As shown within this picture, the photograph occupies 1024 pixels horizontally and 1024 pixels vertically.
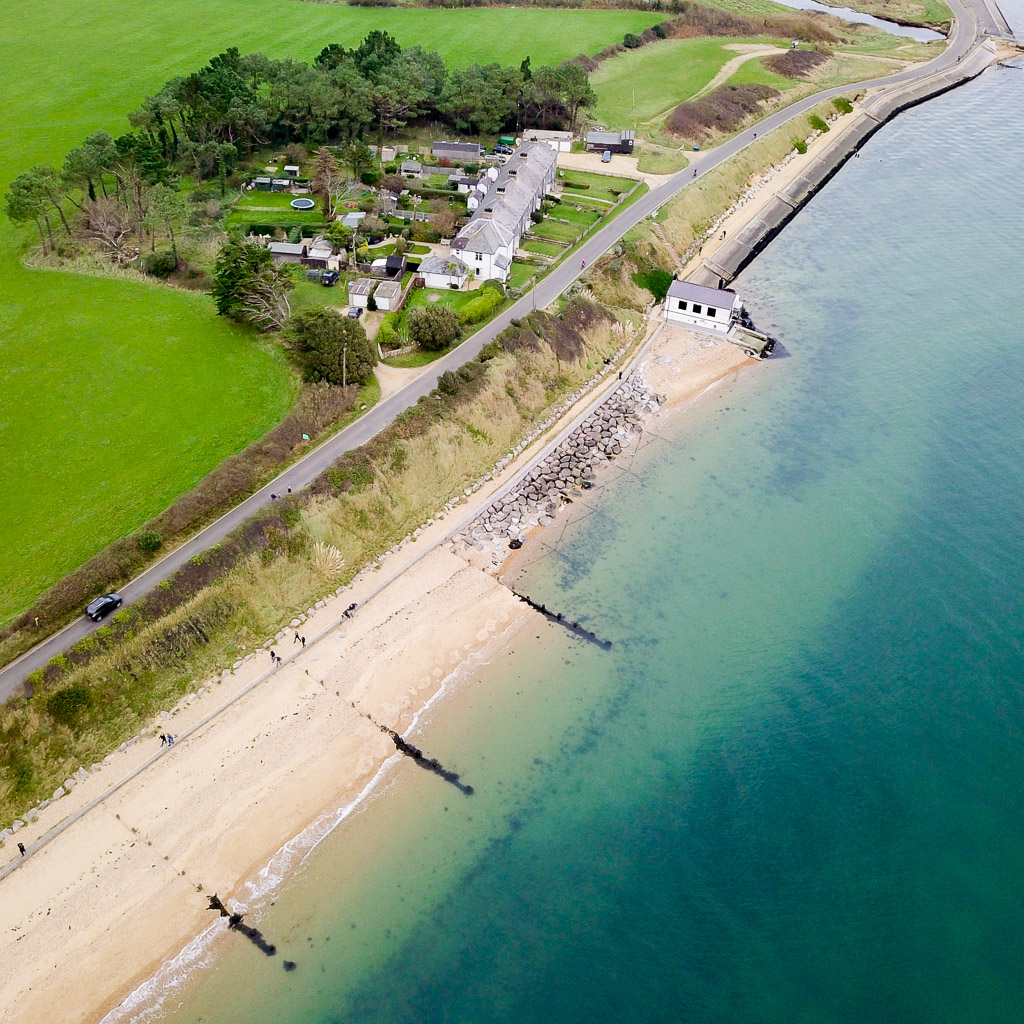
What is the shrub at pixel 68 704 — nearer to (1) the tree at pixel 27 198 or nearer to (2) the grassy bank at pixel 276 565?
(2) the grassy bank at pixel 276 565

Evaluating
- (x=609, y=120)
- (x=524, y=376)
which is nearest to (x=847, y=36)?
(x=609, y=120)

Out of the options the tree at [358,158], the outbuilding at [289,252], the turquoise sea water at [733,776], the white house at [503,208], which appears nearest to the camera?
the turquoise sea water at [733,776]

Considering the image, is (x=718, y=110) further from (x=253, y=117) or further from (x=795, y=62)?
(x=253, y=117)

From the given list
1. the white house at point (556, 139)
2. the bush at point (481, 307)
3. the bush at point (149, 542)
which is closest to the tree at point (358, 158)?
the white house at point (556, 139)

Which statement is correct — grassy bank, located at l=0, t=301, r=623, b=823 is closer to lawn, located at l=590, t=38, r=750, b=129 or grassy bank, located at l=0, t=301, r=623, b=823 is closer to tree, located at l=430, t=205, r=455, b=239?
tree, located at l=430, t=205, r=455, b=239

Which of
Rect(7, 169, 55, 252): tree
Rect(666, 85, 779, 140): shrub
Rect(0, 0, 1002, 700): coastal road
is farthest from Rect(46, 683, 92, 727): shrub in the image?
Rect(666, 85, 779, 140): shrub

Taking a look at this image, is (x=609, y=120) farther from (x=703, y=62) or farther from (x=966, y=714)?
(x=966, y=714)
